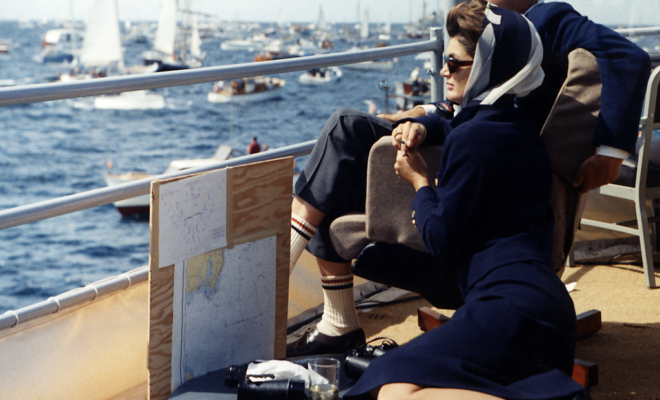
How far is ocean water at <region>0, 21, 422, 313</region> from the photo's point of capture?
27.1 metres

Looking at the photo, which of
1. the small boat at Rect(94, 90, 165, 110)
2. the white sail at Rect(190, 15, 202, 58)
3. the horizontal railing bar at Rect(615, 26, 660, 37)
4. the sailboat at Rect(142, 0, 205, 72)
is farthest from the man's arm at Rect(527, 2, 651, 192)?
the white sail at Rect(190, 15, 202, 58)

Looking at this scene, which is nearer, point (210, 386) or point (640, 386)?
point (210, 386)

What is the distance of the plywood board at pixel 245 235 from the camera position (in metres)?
1.57

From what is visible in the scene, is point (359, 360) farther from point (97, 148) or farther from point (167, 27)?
point (167, 27)

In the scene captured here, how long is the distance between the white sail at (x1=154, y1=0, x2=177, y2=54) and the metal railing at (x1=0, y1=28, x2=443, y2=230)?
45.7 m

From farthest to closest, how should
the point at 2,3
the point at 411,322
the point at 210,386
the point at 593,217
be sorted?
the point at 2,3, the point at 593,217, the point at 411,322, the point at 210,386

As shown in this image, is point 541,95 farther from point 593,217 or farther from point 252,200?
point 593,217

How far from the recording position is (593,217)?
322 centimetres

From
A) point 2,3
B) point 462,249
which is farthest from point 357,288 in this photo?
point 2,3

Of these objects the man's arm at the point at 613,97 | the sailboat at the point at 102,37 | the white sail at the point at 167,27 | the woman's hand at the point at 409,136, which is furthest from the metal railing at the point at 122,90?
the white sail at the point at 167,27

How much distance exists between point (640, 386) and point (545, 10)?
42.2 inches

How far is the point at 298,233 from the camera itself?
191cm

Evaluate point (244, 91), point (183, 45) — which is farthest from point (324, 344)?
point (183, 45)

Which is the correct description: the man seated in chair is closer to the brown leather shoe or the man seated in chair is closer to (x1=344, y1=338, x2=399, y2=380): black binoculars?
the brown leather shoe
